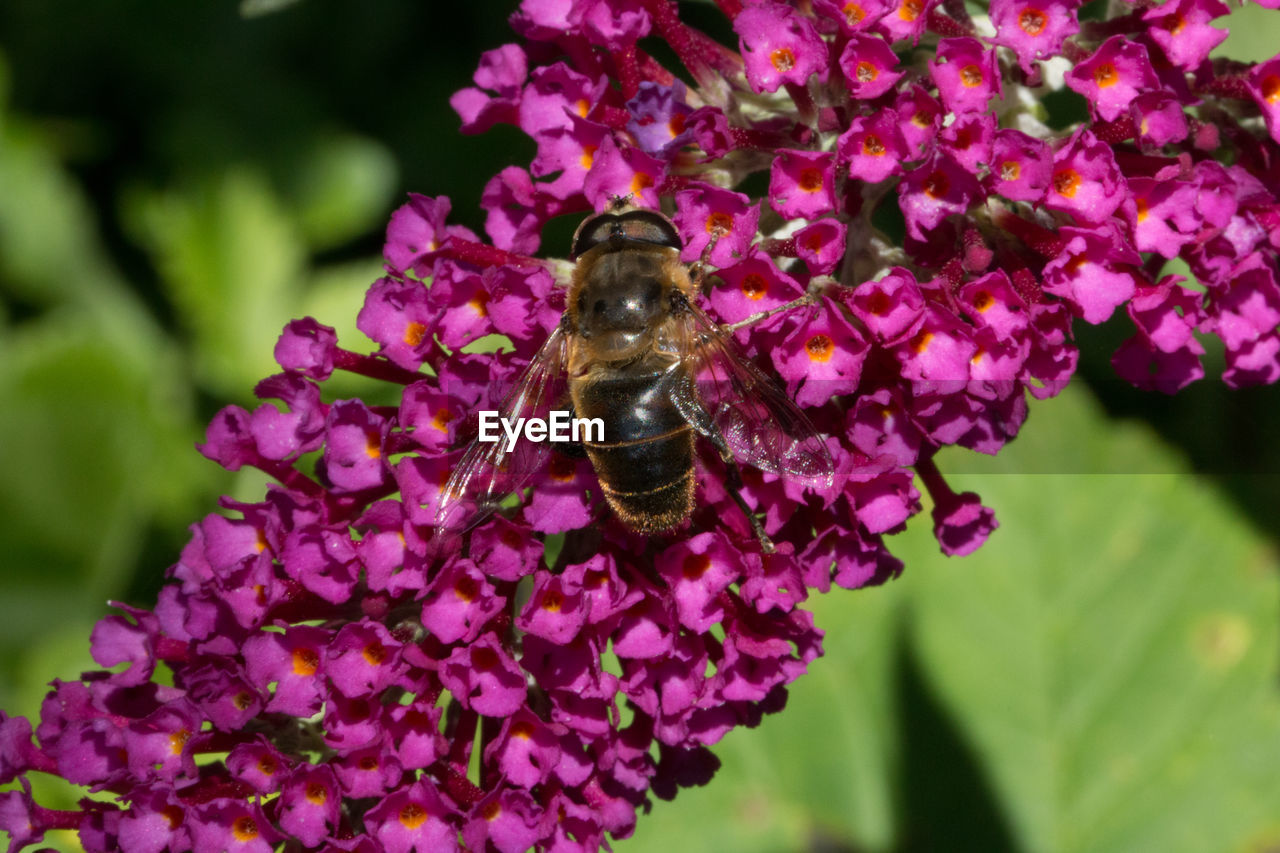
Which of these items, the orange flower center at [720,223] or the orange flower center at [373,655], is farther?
the orange flower center at [720,223]

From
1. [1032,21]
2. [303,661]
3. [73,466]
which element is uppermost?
[1032,21]

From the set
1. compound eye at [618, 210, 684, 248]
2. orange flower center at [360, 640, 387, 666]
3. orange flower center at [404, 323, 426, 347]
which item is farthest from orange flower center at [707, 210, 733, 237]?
orange flower center at [360, 640, 387, 666]

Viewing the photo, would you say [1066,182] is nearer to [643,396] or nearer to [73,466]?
[643,396]

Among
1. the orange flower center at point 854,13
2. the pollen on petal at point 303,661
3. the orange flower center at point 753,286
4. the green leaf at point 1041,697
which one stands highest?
the orange flower center at point 854,13

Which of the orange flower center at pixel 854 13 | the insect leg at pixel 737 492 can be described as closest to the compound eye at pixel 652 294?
the insect leg at pixel 737 492

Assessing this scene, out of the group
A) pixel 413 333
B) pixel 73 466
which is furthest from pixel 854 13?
pixel 73 466

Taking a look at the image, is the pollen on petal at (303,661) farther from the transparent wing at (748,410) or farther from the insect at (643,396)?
the transparent wing at (748,410)

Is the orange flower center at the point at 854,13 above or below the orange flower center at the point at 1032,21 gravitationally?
above

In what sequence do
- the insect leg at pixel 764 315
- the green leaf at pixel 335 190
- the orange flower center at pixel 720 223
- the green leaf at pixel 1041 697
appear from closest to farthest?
the insect leg at pixel 764 315
the orange flower center at pixel 720 223
the green leaf at pixel 1041 697
the green leaf at pixel 335 190
